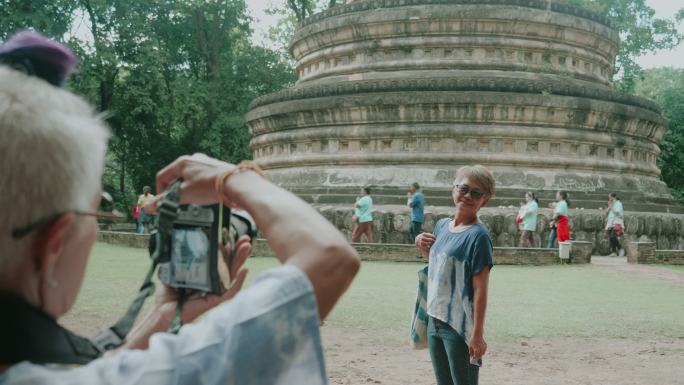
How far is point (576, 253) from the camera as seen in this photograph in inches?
533

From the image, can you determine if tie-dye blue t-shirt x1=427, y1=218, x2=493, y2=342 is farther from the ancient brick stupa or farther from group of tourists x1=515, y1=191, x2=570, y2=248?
the ancient brick stupa

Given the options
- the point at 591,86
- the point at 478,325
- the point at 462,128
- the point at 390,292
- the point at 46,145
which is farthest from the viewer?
the point at 591,86

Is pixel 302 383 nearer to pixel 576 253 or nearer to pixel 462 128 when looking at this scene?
pixel 576 253

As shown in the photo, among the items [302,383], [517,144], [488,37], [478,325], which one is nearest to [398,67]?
[488,37]

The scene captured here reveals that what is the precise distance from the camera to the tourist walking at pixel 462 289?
3.78 metres

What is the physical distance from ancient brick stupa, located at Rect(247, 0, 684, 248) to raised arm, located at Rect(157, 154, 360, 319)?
1413 centimetres

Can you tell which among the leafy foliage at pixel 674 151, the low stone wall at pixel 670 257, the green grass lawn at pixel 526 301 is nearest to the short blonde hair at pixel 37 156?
the green grass lawn at pixel 526 301

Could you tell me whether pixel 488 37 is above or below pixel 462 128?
above

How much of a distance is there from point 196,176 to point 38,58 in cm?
35

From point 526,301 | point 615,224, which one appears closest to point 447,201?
point 615,224

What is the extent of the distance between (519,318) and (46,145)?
699 cm

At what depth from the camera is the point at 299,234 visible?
1.24 m

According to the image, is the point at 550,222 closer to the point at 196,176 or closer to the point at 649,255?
the point at 649,255

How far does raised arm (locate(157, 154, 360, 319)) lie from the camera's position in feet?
4.00
